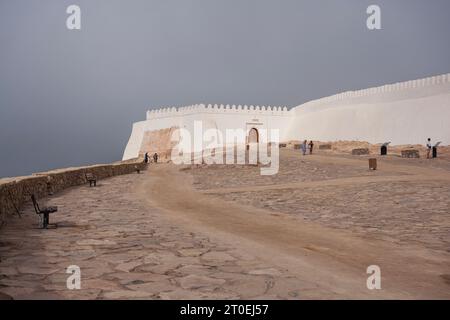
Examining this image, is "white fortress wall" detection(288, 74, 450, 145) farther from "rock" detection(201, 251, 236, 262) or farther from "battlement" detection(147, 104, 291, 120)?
"rock" detection(201, 251, 236, 262)

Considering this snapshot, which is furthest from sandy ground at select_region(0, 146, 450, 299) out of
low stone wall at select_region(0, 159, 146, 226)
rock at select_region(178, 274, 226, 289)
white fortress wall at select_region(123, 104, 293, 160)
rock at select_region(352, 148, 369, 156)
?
white fortress wall at select_region(123, 104, 293, 160)

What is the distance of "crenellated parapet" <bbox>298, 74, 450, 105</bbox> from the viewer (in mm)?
29625

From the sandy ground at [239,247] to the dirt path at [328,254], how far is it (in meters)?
0.01

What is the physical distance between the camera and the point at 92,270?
4273 mm

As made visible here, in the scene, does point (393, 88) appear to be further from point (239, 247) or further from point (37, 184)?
point (239, 247)

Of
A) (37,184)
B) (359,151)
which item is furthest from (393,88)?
(37,184)

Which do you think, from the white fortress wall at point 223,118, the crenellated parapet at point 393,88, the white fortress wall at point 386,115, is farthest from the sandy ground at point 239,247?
the white fortress wall at point 223,118

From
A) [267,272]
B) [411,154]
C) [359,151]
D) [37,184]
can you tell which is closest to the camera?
[267,272]

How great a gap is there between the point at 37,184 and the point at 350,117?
31718 millimetres

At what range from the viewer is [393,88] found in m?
33.9

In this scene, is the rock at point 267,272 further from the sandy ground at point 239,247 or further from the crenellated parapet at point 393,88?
the crenellated parapet at point 393,88

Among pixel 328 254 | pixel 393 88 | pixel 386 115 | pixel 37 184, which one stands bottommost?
pixel 328 254

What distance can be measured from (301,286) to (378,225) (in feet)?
13.4
